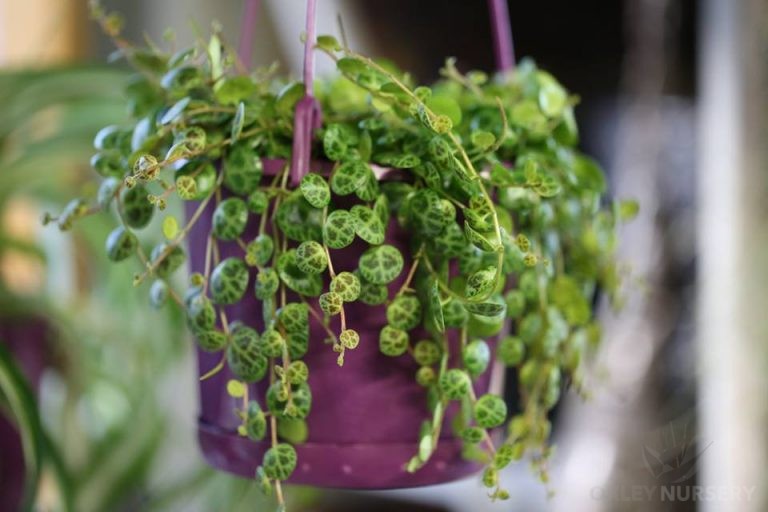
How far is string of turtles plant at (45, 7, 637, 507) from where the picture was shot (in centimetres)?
45

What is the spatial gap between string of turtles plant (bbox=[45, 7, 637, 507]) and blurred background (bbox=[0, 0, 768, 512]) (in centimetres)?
35

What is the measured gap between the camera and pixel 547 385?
594 mm

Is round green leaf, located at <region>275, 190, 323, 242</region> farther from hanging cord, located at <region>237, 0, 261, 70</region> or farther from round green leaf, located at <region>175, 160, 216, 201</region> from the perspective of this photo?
hanging cord, located at <region>237, 0, 261, 70</region>

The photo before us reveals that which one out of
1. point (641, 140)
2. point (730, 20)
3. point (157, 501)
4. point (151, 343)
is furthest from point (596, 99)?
point (157, 501)

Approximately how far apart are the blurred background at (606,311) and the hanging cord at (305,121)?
0.41 m

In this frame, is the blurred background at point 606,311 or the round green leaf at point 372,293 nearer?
the round green leaf at point 372,293

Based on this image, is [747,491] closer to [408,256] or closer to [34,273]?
[408,256]

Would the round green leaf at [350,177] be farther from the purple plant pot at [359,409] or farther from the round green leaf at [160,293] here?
the round green leaf at [160,293]

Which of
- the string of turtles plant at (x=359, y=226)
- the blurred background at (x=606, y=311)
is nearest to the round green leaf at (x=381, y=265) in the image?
the string of turtles plant at (x=359, y=226)

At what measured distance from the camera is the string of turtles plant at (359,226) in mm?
451

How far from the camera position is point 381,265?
450mm

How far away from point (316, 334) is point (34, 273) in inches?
36.3

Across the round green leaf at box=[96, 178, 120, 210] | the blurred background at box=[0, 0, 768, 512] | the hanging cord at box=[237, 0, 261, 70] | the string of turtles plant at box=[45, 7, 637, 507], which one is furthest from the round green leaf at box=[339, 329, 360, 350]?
the blurred background at box=[0, 0, 768, 512]

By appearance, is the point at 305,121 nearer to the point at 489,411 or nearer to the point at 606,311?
the point at 489,411
